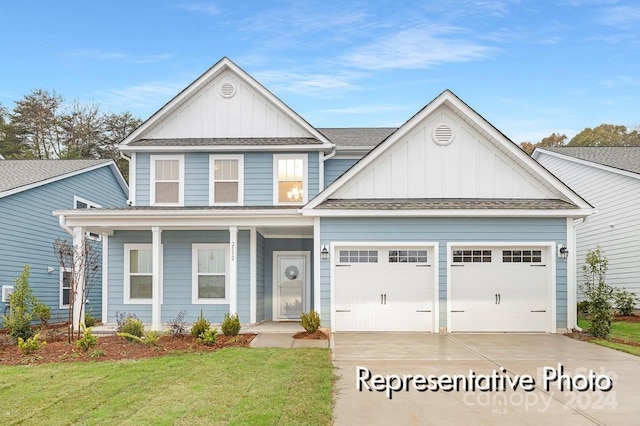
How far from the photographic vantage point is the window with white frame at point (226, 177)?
664 inches

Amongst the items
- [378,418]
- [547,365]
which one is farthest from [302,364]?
[547,365]

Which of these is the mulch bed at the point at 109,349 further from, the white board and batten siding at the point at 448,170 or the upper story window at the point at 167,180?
the white board and batten siding at the point at 448,170

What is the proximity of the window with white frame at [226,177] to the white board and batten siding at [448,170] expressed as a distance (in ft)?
13.0

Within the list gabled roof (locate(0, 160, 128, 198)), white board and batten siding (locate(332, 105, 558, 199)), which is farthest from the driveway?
gabled roof (locate(0, 160, 128, 198))

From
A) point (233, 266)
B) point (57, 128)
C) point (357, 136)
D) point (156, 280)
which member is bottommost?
point (156, 280)

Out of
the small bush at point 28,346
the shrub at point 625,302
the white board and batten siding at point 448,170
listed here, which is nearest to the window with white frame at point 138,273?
the small bush at point 28,346

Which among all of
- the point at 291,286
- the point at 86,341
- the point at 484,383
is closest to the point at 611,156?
the point at 291,286

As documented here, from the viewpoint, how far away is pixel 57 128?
4222cm

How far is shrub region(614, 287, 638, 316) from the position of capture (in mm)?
18814

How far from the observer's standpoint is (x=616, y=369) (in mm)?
9695

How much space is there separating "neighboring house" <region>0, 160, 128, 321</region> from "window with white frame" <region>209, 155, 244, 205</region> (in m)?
6.39

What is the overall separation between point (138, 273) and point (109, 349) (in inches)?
190

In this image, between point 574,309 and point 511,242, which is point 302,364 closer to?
point 511,242

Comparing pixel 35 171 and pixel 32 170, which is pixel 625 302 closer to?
pixel 35 171
